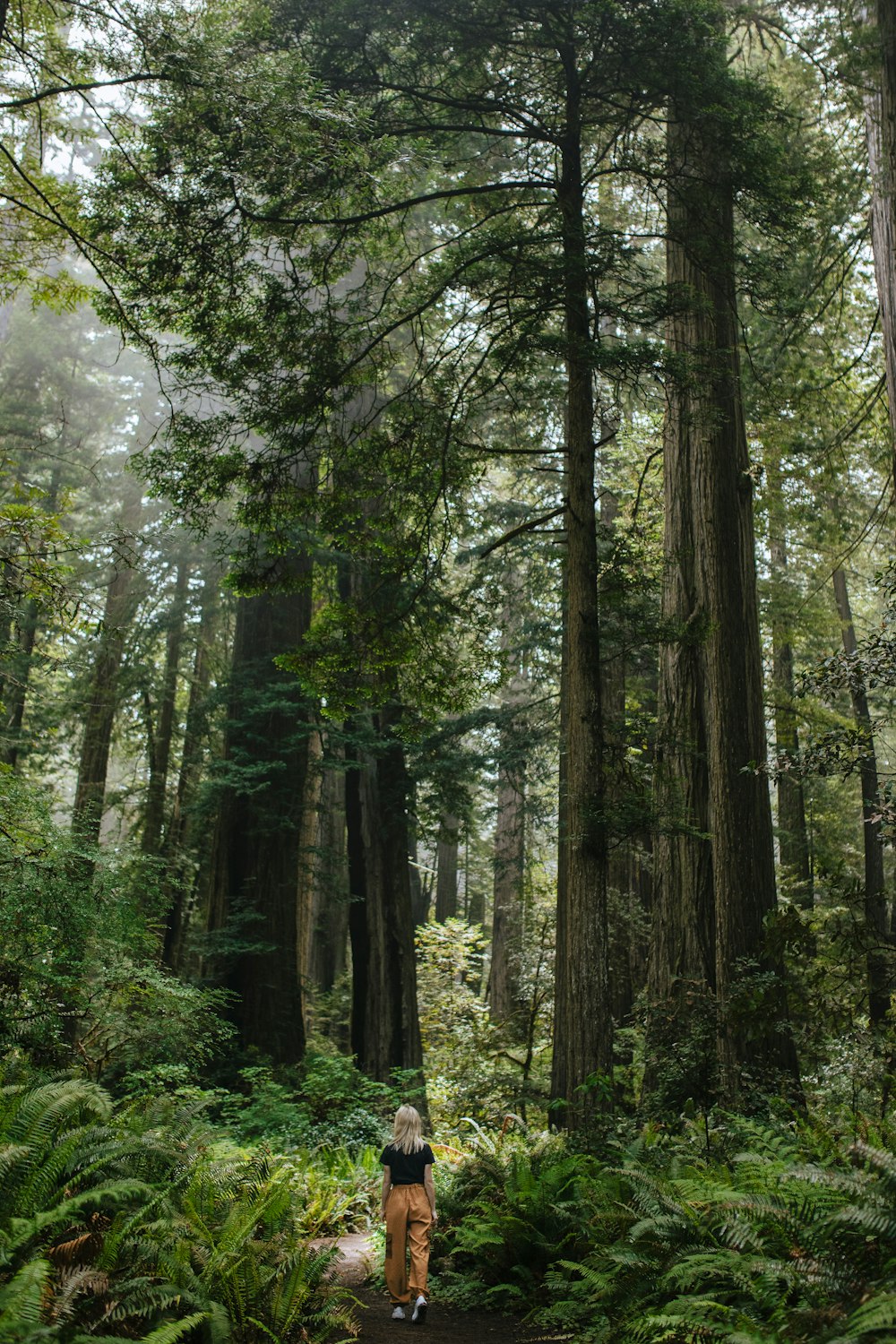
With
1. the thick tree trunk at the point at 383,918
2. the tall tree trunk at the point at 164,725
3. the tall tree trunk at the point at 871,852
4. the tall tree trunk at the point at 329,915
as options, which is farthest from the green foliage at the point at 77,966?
the tall tree trunk at the point at 329,915

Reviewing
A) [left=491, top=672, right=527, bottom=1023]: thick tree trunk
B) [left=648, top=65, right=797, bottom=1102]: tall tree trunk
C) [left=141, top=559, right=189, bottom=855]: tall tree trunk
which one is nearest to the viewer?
[left=648, top=65, right=797, bottom=1102]: tall tree trunk

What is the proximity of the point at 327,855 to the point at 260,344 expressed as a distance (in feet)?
28.9

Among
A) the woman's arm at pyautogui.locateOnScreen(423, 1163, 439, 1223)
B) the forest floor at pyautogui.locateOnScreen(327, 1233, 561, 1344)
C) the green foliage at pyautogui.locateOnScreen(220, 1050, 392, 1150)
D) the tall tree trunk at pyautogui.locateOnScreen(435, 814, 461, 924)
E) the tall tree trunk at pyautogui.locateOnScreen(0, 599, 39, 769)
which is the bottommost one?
the forest floor at pyautogui.locateOnScreen(327, 1233, 561, 1344)

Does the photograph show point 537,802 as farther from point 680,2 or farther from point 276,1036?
point 680,2

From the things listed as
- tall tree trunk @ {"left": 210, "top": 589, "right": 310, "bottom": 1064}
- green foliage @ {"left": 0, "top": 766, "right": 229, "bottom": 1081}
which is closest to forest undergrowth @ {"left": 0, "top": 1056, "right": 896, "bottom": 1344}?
green foliage @ {"left": 0, "top": 766, "right": 229, "bottom": 1081}

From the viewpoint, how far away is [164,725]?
2012 cm

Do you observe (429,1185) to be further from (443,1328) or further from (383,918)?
(383,918)

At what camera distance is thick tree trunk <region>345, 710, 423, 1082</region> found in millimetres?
14008

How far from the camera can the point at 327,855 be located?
15.3m

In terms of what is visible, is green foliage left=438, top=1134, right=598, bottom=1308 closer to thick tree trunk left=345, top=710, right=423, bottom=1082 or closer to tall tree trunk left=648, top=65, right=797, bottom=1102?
→ tall tree trunk left=648, top=65, right=797, bottom=1102

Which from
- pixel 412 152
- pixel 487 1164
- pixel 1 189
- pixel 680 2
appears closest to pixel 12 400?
pixel 1 189

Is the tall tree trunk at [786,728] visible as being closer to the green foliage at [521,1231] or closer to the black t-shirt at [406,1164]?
the green foliage at [521,1231]

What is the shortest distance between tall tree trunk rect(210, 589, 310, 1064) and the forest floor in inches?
248

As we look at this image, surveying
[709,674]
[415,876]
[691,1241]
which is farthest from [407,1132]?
[415,876]
